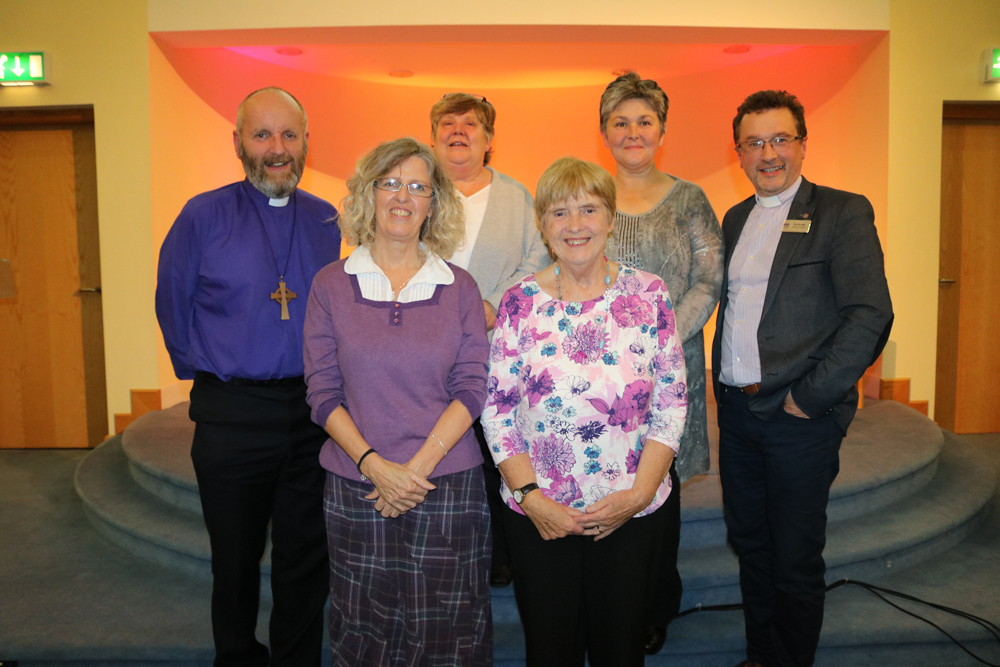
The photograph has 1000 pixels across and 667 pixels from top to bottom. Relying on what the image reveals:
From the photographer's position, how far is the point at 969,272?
198 inches

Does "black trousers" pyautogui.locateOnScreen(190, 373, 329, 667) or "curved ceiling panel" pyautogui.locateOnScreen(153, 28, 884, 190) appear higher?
"curved ceiling panel" pyautogui.locateOnScreen(153, 28, 884, 190)

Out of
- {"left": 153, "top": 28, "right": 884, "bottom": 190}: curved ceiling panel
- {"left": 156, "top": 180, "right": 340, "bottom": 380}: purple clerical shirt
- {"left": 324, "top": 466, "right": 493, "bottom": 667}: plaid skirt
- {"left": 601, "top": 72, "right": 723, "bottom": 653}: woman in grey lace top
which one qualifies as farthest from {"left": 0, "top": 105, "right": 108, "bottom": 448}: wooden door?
{"left": 601, "top": 72, "right": 723, "bottom": 653}: woman in grey lace top

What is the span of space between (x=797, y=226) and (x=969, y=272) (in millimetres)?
4017

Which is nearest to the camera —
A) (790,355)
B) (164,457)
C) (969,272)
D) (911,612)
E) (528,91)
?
(790,355)

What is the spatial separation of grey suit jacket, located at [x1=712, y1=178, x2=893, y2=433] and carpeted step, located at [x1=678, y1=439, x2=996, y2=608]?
105 centimetres

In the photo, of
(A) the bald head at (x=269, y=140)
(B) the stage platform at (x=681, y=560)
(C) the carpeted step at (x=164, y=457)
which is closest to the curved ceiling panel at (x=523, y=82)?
(C) the carpeted step at (x=164, y=457)

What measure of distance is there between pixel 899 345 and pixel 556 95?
4.00m

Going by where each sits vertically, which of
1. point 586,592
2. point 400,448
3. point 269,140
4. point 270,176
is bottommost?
point 586,592

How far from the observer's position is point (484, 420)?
1.73 m

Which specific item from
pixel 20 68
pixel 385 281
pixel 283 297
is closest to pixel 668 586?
pixel 385 281

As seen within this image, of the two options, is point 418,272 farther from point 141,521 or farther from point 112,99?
point 112,99

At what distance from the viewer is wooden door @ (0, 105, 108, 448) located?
479 cm

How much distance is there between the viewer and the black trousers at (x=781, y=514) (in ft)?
6.53

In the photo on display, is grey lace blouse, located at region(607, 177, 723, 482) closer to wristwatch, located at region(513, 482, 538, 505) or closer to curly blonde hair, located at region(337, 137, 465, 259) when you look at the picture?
curly blonde hair, located at region(337, 137, 465, 259)
